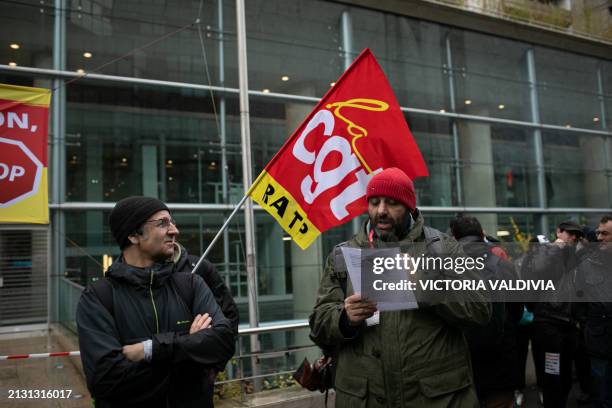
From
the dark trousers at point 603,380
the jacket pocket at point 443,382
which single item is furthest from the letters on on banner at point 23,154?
the dark trousers at point 603,380

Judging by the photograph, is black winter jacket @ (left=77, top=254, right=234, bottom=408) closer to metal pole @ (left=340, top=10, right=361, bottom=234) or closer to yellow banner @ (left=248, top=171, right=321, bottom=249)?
yellow banner @ (left=248, top=171, right=321, bottom=249)

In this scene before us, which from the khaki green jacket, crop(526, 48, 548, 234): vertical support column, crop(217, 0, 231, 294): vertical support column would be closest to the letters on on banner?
the khaki green jacket

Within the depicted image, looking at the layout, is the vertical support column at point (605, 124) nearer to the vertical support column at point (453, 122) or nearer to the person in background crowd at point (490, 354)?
the vertical support column at point (453, 122)

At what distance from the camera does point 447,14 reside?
14070 mm

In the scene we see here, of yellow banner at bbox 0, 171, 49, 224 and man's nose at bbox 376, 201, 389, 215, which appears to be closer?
man's nose at bbox 376, 201, 389, 215

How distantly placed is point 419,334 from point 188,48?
1009 centimetres

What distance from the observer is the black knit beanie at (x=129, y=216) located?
2.62 m

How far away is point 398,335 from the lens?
8.37ft

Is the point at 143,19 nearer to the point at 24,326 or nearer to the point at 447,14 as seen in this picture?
the point at 24,326

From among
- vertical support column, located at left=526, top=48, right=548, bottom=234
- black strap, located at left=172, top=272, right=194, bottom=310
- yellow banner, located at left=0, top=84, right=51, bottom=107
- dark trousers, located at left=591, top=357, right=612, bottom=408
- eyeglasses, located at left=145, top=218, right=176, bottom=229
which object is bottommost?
dark trousers, located at left=591, top=357, right=612, bottom=408

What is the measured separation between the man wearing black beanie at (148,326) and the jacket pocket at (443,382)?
0.95 m

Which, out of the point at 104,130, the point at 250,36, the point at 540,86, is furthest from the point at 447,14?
the point at 104,130

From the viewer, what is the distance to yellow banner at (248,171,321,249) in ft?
15.1

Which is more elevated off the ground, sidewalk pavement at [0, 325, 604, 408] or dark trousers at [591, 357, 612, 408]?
dark trousers at [591, 357, 612, 408]
